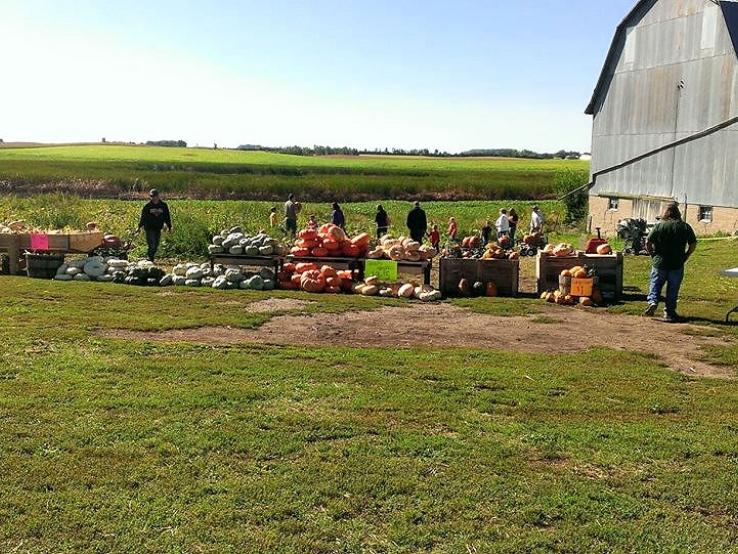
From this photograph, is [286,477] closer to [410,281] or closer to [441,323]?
[441,323]

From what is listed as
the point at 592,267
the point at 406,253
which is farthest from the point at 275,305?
the point at 592,267

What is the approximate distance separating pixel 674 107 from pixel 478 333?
19992 millimetres

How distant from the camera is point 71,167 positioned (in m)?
73.9

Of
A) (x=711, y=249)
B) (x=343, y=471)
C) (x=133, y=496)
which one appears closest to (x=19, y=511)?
(x=133, y=496)

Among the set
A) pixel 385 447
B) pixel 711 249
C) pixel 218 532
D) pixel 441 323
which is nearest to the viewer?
pixel 218 532

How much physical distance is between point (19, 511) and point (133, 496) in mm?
687

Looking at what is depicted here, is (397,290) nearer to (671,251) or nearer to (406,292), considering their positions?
(406,292)

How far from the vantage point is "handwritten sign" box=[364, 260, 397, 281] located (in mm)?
15188

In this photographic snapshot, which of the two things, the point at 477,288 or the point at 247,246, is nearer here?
the point at 477,288

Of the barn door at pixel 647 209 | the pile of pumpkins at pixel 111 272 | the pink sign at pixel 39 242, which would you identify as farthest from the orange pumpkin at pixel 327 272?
the barn door at pixel 647 209

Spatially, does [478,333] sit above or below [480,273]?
below

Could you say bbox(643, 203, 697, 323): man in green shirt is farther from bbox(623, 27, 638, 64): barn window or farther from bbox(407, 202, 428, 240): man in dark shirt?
bbox(623, 27, 638, 64): barn window

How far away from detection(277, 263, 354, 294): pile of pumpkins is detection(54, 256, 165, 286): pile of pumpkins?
2.50 m

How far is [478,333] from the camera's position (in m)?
11.3
